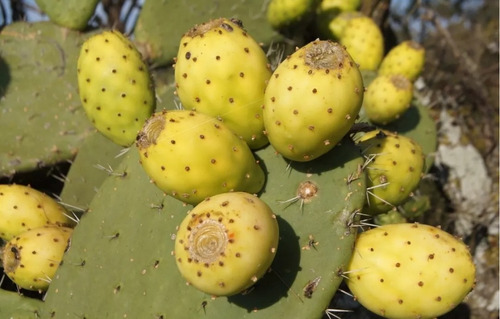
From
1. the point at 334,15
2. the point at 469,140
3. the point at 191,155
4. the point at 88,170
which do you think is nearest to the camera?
the point at 191,155

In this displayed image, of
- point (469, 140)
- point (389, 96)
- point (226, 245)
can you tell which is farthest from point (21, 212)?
point (469, 140)

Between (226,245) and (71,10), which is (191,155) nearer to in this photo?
A: (226,245)

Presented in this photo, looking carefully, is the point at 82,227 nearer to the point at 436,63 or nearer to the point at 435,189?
the point at 435,189

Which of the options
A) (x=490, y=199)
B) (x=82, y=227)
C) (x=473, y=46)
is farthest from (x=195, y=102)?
(x=473, y=46)

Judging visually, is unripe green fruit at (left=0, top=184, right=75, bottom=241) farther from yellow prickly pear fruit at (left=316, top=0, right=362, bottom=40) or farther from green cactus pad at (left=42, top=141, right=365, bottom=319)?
yellow prickly pear fruit at (left=316, top=0, right=362, bottom=40)

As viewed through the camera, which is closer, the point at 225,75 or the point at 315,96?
the point at 315,96

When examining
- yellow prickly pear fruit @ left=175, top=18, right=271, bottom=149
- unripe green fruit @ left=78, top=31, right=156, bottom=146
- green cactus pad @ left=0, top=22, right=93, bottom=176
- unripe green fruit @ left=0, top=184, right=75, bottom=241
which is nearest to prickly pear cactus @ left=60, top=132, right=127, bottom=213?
green cactus pad @ left=0, top=22, right=93, bottom=176
